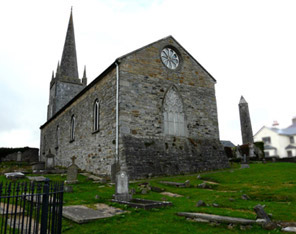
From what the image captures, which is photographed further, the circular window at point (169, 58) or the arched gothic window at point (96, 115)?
the circular window at point (169, 58)

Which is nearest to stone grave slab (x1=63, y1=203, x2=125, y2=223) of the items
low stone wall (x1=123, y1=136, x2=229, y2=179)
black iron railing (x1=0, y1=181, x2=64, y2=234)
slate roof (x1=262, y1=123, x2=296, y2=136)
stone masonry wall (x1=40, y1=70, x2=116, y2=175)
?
black iron railing (x1=0, y1=181, x2=64, y2=234)

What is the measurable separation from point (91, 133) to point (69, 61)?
26744mm

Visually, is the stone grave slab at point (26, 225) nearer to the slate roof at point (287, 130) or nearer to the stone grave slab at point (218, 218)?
the stone grave slab at point (218, 218)

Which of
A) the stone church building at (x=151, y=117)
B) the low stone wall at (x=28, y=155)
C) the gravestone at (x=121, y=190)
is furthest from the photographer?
the low stone wall at (x=28, y=155)

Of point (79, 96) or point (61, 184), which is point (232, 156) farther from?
point (61, 184)

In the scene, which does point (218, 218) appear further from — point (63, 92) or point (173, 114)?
point (63, 92)

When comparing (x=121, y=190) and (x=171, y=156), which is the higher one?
(x=171, y=156)

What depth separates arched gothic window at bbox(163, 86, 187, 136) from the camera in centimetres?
1698

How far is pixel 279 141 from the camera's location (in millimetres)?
48312

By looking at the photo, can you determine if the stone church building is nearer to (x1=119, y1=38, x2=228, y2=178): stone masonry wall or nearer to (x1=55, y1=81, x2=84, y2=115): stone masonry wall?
(x1=119, y1=38, x2=228, y2=178): stone masonry wall

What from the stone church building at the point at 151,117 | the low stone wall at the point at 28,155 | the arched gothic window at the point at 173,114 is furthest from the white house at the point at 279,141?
the low stone wall at the point at 28,155

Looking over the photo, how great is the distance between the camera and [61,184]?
448cm

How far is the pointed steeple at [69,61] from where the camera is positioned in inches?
1605

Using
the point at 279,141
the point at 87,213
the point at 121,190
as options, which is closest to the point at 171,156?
the point at 121,190
